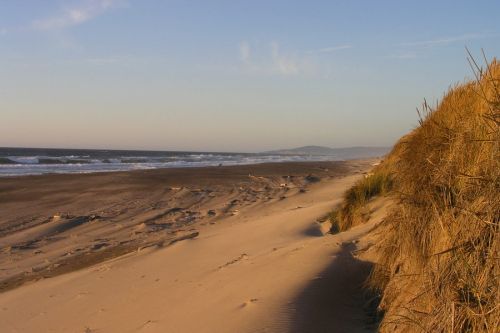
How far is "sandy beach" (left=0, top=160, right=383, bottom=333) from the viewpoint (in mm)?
4391

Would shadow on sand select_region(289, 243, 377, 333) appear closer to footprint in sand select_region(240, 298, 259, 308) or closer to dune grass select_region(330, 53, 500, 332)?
dune grass select_region(330, 53, 500, 332)

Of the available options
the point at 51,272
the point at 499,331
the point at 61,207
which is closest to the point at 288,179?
the point at 61,207

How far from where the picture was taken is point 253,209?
13.3 meters

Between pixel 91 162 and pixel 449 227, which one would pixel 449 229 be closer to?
pixel 449 227

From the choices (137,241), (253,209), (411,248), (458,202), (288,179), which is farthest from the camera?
(288,179)

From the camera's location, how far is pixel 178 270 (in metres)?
6.66

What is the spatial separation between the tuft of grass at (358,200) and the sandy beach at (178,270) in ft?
1.31

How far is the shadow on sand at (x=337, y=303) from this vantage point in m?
3.95

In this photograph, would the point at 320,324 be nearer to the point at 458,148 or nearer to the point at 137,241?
the point at 458,148

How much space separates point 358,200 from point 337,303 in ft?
14.5

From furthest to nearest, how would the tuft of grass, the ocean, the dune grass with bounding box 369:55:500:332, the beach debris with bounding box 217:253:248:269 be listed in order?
the ocean < the tuft of grass < the beach debris with bounding box 217:253:248:269 < the dune grass with bounding box 369:55:500:332

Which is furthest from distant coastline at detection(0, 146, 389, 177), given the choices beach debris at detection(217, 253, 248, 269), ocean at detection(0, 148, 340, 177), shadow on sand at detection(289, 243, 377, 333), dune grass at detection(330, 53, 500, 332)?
dune grass at detection(330, 53, 500, 332)

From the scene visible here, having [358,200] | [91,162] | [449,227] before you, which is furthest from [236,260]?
[91,162]

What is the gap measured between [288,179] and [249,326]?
1866 cm
